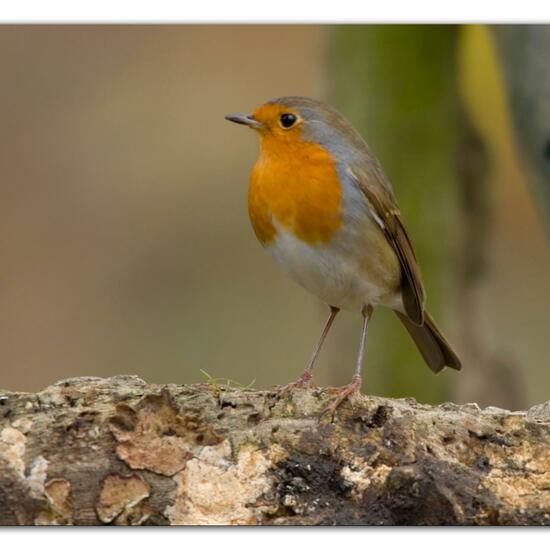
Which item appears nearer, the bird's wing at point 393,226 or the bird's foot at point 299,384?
the bird's foot at point 299,384

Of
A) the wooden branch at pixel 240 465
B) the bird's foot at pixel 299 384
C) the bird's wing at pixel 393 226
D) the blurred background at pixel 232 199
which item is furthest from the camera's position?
the blurred background at pixel 232 199

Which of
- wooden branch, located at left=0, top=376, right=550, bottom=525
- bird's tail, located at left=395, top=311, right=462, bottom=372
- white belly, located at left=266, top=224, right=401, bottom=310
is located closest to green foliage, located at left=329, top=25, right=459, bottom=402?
bird's tail, located at left=395, top=311, right=462, bottom=372

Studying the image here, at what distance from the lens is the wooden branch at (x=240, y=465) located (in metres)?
3.06

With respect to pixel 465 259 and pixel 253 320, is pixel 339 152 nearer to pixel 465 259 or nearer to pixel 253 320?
pixel 465 259

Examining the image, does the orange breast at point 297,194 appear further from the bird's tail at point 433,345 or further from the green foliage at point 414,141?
the green foliage at point 414,141

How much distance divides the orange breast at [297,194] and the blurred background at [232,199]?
860mm

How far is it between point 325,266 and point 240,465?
72 cm

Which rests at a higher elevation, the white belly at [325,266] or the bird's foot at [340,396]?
the white belly at [325,266]

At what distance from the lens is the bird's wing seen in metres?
3.68

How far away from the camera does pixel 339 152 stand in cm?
368

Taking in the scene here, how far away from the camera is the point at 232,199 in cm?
617

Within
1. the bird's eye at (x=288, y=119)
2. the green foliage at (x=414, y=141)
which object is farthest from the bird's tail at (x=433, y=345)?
the bird's eye at (x=288, y=119)

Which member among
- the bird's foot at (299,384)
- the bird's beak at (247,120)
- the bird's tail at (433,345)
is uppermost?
the bird's beak at (247,120)
